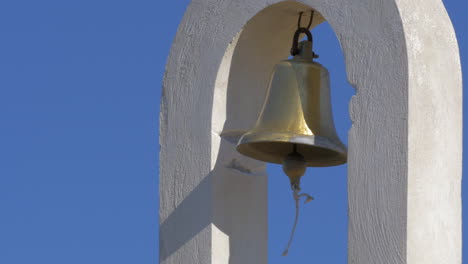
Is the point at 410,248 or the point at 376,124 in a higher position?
the point at 376,124

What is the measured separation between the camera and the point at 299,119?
265 inches

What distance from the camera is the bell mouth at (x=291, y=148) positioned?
6.65 metres

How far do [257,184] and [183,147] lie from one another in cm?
34

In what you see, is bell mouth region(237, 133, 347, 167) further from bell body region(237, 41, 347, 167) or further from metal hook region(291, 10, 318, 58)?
metal hook region(291, 10, 318, 58)

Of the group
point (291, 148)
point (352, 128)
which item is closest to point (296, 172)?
point (291, 148)

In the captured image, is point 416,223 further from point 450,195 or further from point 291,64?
point 291,64

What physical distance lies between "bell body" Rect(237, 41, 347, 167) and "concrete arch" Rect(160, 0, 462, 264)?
0.16 metres

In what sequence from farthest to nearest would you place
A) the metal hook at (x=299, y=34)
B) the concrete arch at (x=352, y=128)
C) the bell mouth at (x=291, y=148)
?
the metal hook at (x=299, y=34) → the bell mouth at (x=291, y=148) → the concrete arch at (x=352, y=128)

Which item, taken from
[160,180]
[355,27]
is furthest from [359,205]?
[160,180]

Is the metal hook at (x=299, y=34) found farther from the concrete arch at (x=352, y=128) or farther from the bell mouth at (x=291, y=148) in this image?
the bell mouth at (x=291, y=148)

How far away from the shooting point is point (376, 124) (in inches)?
247

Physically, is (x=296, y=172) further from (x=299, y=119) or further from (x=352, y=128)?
(x=352, y=128)

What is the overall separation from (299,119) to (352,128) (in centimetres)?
40

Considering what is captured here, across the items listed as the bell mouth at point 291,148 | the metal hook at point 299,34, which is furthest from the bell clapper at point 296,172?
the metal hook at point 299,34
